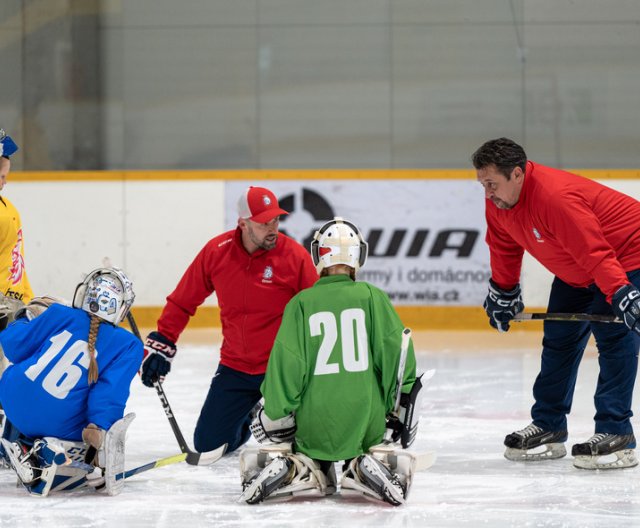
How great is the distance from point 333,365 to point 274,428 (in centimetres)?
28

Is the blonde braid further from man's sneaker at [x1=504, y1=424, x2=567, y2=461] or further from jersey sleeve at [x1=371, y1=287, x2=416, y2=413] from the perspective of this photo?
man's sneaker at [x1=504, y1=424, x2=567, y2=461]

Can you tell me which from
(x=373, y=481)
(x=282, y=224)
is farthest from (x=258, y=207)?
(x=282, y=224)

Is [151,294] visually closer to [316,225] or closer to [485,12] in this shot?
[316,225]

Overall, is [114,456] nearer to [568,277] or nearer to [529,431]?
[529,431]

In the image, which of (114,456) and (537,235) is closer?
(114,456)

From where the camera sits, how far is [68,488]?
3672 millimetres

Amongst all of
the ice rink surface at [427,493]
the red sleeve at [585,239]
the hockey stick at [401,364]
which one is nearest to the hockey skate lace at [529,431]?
the ice rink surface at [427,493]

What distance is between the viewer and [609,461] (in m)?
4.08

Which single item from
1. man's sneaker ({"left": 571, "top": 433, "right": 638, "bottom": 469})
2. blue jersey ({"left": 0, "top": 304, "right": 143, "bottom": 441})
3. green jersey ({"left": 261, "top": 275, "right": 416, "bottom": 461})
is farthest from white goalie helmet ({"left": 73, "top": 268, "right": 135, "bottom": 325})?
man's sneaker ({"left": 571, "top": 433, "right": 638, "bottom": 469})

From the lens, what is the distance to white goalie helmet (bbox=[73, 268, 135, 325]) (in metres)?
3.67

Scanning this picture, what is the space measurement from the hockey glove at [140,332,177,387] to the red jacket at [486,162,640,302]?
51.8 inches

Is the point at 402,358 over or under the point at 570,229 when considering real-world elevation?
under

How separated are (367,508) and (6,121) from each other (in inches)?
294

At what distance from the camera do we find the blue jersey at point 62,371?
12.0 ft
